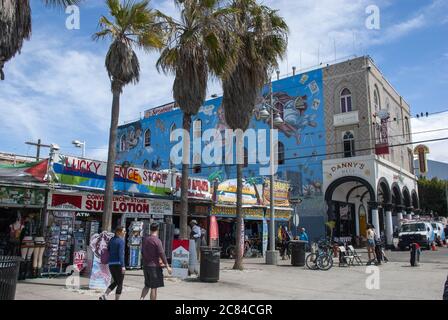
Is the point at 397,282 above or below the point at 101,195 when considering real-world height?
below

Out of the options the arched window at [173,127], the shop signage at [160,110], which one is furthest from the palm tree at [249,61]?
the shop signage at [160,110]

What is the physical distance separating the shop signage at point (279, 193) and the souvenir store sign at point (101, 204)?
8.46m

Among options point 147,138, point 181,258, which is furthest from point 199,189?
point 147,138

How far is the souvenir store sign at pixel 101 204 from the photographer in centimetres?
1445

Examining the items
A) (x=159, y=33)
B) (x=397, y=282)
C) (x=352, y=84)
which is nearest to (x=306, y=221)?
(x=352, y=84)

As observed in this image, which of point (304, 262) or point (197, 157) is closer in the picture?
point (304, 262)

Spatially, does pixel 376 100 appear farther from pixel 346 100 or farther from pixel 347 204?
pixel 347 204

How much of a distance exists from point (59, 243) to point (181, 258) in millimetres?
4034

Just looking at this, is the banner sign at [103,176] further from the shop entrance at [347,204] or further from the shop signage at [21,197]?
the shop entrance at [347,204]

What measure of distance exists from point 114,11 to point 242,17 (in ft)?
19.5

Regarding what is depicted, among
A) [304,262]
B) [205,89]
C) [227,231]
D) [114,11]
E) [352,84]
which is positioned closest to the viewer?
[114,11]

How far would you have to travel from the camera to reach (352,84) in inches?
1344
